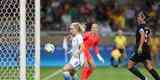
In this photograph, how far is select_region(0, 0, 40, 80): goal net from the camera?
51.2 feet

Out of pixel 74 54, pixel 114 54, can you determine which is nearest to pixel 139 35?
pixel 74 54

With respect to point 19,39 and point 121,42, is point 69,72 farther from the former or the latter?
point 121,42

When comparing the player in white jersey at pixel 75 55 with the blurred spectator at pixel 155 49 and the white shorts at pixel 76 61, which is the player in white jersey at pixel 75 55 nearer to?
the white shorts at pixel 76 61

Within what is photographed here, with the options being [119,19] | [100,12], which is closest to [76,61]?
[119,19]

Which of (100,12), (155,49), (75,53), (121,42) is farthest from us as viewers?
(100,12)

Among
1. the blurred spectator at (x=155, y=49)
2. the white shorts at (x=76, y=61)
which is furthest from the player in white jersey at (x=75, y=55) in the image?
the blurred spectator at (x=155, y=49)

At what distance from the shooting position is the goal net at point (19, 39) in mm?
15609

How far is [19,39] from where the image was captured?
16078 mm

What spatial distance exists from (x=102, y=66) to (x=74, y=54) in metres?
13.1

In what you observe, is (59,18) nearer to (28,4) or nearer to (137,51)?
(137,51)

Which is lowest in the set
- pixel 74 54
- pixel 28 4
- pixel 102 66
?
pixel 102 66

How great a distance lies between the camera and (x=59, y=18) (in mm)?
31703

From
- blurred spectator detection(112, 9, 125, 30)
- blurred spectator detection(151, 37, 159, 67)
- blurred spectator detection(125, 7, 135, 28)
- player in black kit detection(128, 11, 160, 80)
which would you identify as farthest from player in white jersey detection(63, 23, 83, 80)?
blurred spectator detection(125, 7, 135, 28)

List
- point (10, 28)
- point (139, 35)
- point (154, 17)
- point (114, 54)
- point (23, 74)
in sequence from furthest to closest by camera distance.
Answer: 1. point (154, 17)
2. point (114, 54)
3. point (139, 35)
4. point (10, 28)
5. point (23, 74)
